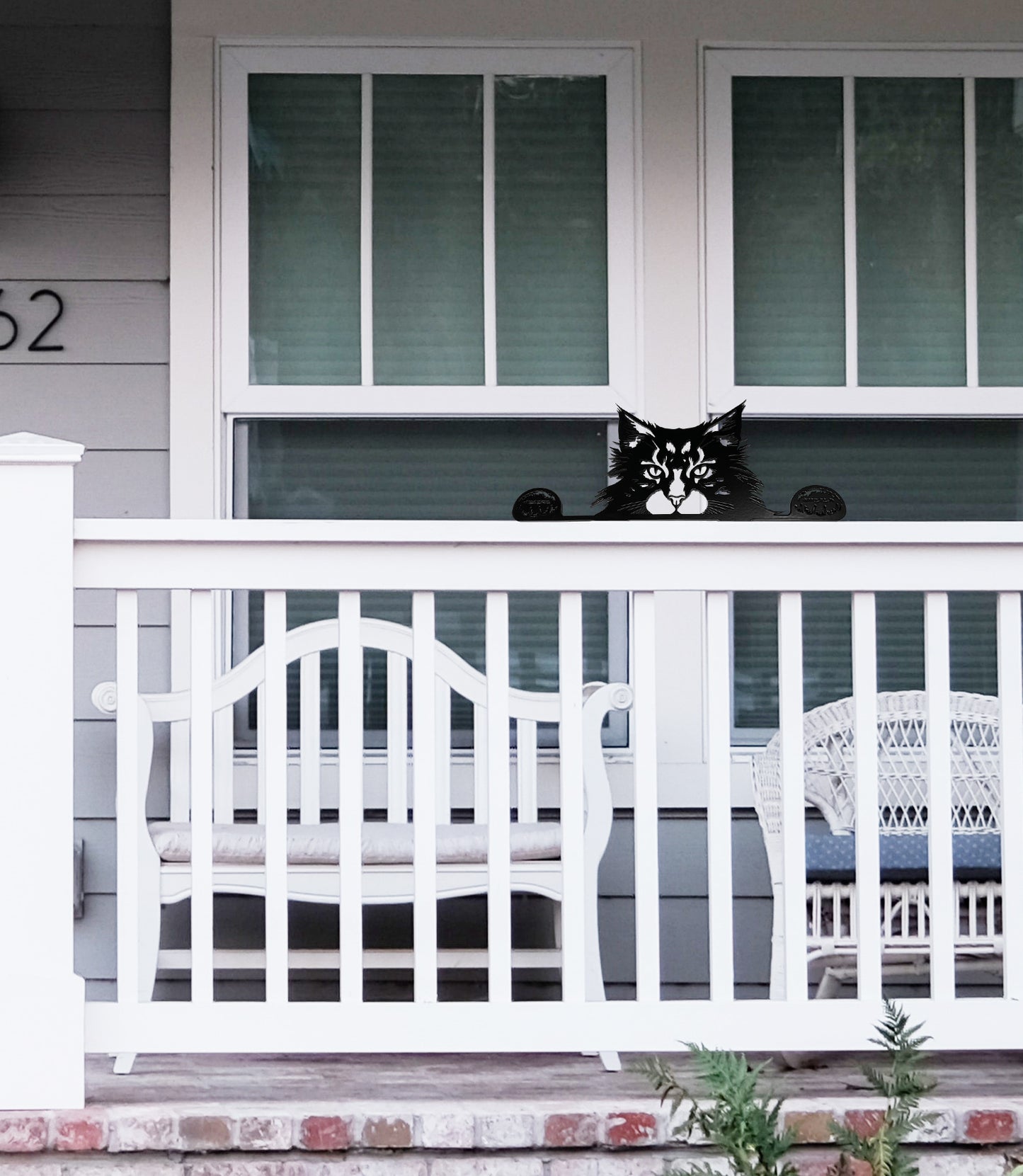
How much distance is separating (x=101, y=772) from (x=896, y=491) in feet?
5.85

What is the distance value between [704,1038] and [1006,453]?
63.1 inches

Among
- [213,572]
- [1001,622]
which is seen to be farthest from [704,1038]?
[213,572]

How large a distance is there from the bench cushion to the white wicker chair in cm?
40

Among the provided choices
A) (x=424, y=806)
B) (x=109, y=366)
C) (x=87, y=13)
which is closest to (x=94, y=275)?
(x=109, y=366)

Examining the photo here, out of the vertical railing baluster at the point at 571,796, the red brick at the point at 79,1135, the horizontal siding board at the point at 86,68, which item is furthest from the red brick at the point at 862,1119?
the horizontal siding board at the point at 86,68

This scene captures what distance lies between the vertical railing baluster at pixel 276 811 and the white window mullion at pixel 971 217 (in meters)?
1.72

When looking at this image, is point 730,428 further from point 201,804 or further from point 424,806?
point 201,804

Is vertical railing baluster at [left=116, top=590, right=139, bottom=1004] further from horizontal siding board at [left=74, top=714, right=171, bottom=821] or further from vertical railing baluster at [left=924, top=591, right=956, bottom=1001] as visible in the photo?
vertical railing baluster at [left=924, top=591, right=956, bottom=1001]

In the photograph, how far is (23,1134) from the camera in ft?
6.11

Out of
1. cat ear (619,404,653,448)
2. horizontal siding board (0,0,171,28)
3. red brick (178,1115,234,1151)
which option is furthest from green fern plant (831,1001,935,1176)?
horizontal siding board (0,0,171,28)

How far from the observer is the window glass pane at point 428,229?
9.79 ft

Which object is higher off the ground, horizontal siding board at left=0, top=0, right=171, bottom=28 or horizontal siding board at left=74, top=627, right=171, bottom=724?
horizontal siding board at left=0, top=0, right=171, bottom=28

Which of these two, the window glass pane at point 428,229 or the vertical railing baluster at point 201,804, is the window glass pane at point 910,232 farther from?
the vertical railing baluster at point 201,804

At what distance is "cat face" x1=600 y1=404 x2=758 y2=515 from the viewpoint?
7.72 ft
